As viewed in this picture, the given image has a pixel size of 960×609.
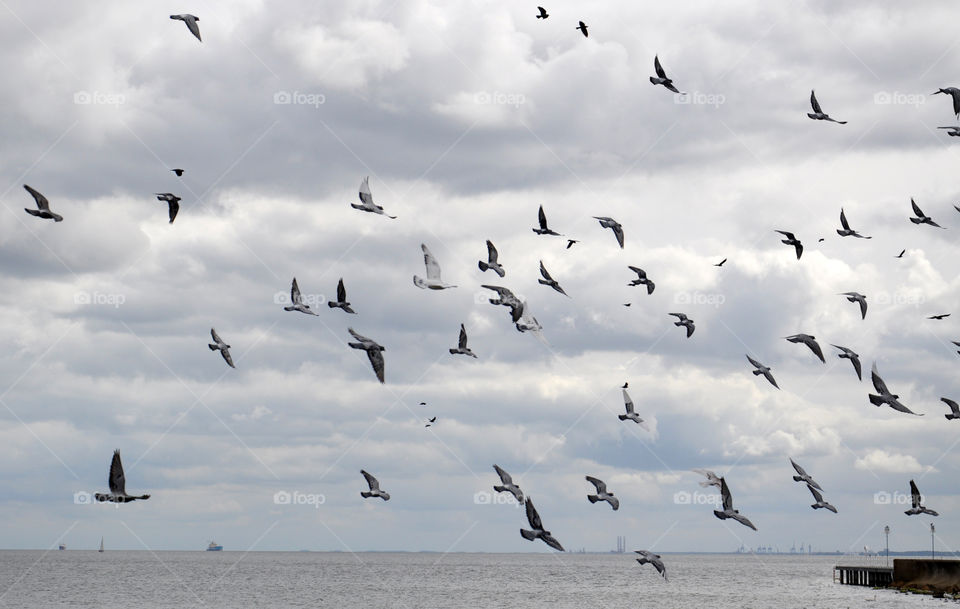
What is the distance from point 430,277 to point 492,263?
3.67 meters

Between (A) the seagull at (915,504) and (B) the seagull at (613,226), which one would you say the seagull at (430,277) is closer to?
(B) the seagull at (613,226)

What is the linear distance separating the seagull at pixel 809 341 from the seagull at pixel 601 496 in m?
11.5

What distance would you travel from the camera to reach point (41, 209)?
4841cm

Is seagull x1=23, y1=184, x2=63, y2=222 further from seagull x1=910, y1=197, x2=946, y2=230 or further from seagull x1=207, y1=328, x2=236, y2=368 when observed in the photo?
seagull x1=910, y1=197, x2=946, y2=230

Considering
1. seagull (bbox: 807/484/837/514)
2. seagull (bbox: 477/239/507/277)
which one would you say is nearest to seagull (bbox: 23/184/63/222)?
seagull (bbox: 477/239/507/277)

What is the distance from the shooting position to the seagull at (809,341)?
54812mm

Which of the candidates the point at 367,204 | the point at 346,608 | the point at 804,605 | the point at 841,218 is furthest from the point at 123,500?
the point at 804,605

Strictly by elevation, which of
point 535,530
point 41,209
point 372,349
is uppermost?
point 41,209

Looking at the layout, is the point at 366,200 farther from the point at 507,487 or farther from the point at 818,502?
the point at 818,502

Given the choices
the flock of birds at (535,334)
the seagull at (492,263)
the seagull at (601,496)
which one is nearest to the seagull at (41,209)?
the flock of birds at (535,334)

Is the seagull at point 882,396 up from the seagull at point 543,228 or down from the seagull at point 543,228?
down

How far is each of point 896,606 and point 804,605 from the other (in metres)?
20.2

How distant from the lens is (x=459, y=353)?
57250 mm

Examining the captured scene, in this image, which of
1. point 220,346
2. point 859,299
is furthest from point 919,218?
point 220,346
